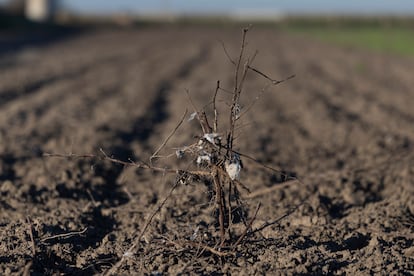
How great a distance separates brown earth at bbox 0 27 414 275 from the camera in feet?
14.6

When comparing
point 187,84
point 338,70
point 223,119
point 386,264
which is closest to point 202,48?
point 338,70

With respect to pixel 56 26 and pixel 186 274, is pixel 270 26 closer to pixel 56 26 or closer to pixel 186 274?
→ pixel 56 26

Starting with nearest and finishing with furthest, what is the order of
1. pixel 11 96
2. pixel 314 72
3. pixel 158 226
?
pixel 158 226 < pixel 11 96 < pixel 314 72

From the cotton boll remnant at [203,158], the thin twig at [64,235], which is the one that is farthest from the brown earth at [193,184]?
the cotton boll remnant at [203,158]

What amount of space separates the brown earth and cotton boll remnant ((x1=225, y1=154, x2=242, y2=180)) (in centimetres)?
16

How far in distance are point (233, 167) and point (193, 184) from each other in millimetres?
1208

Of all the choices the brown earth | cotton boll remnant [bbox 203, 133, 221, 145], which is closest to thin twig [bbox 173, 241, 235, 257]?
the brown earth

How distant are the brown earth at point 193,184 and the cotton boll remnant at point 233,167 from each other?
163mm

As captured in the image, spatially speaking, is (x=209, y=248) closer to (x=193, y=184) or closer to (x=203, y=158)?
(x=203, y=158)

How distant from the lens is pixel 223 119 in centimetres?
1080

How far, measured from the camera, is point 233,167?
409 centimetres

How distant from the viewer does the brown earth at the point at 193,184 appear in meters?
4.44

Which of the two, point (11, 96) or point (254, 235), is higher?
point (254, 235)

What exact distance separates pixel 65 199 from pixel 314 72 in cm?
1416
